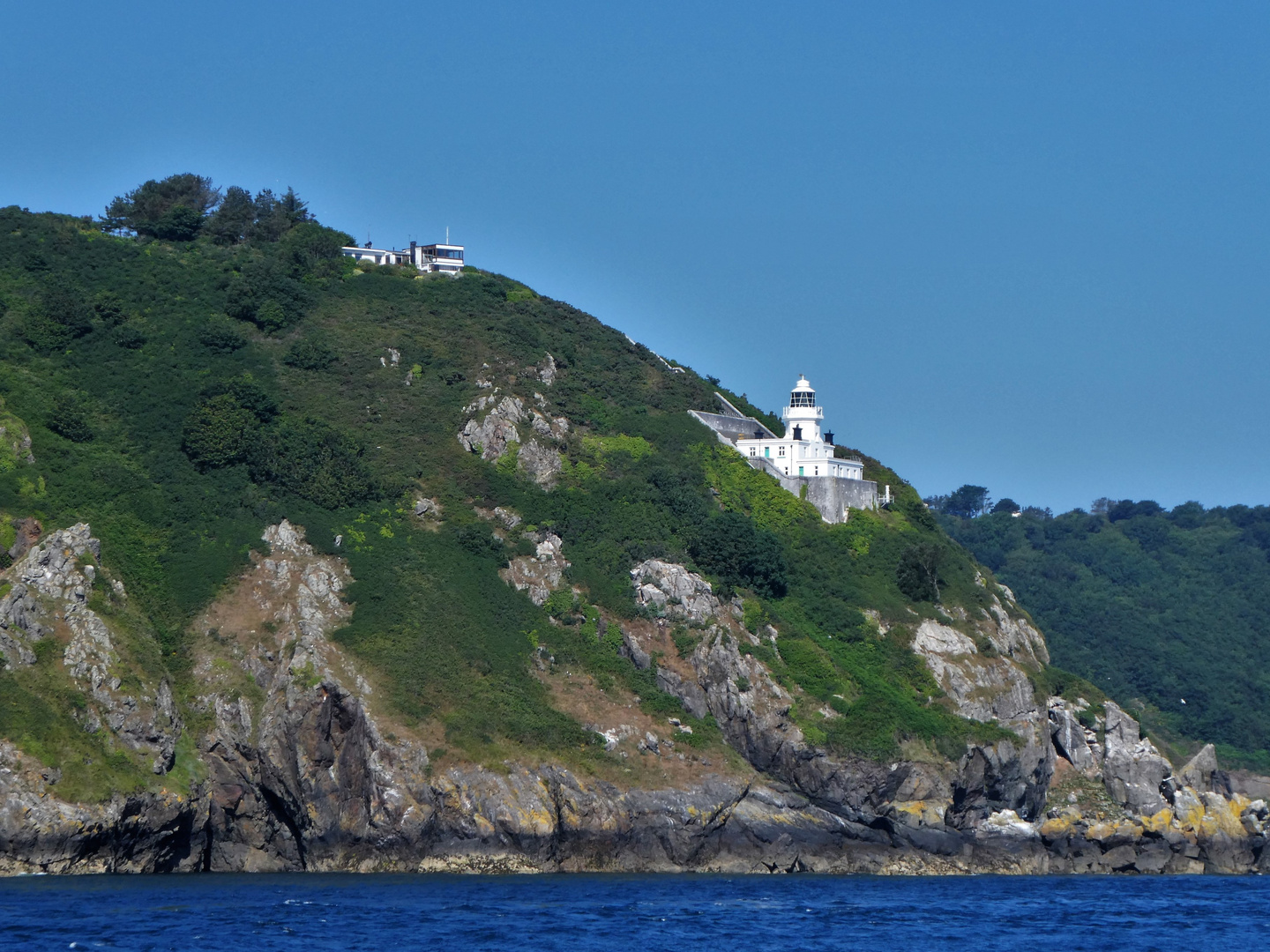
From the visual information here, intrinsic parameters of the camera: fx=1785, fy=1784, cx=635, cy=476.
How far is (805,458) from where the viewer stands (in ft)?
346

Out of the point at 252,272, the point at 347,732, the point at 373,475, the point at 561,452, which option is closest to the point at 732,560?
the point at 561,452

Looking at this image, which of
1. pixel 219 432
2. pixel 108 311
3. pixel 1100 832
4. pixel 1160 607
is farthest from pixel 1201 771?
pixel 1160 607

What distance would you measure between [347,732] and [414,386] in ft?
97.8

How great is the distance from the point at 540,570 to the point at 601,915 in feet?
101

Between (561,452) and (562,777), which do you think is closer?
(562,777)

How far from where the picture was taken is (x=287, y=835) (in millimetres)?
73375

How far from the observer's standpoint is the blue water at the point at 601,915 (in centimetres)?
5222

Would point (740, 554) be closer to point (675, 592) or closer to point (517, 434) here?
point (675, 592)

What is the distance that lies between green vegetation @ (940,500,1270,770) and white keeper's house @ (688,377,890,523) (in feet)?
116

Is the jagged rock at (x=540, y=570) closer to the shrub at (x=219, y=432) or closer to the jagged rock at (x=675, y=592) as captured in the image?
the jagged rock at (x=675, y=592)

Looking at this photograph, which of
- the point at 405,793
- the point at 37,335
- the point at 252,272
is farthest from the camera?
the point at 252,272

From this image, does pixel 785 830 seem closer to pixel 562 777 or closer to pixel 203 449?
pixel 562 777

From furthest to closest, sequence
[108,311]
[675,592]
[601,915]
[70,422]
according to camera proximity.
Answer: [108,311] < [675,592] < [70,422] < [601,915]

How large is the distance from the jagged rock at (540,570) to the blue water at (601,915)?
18.7m
